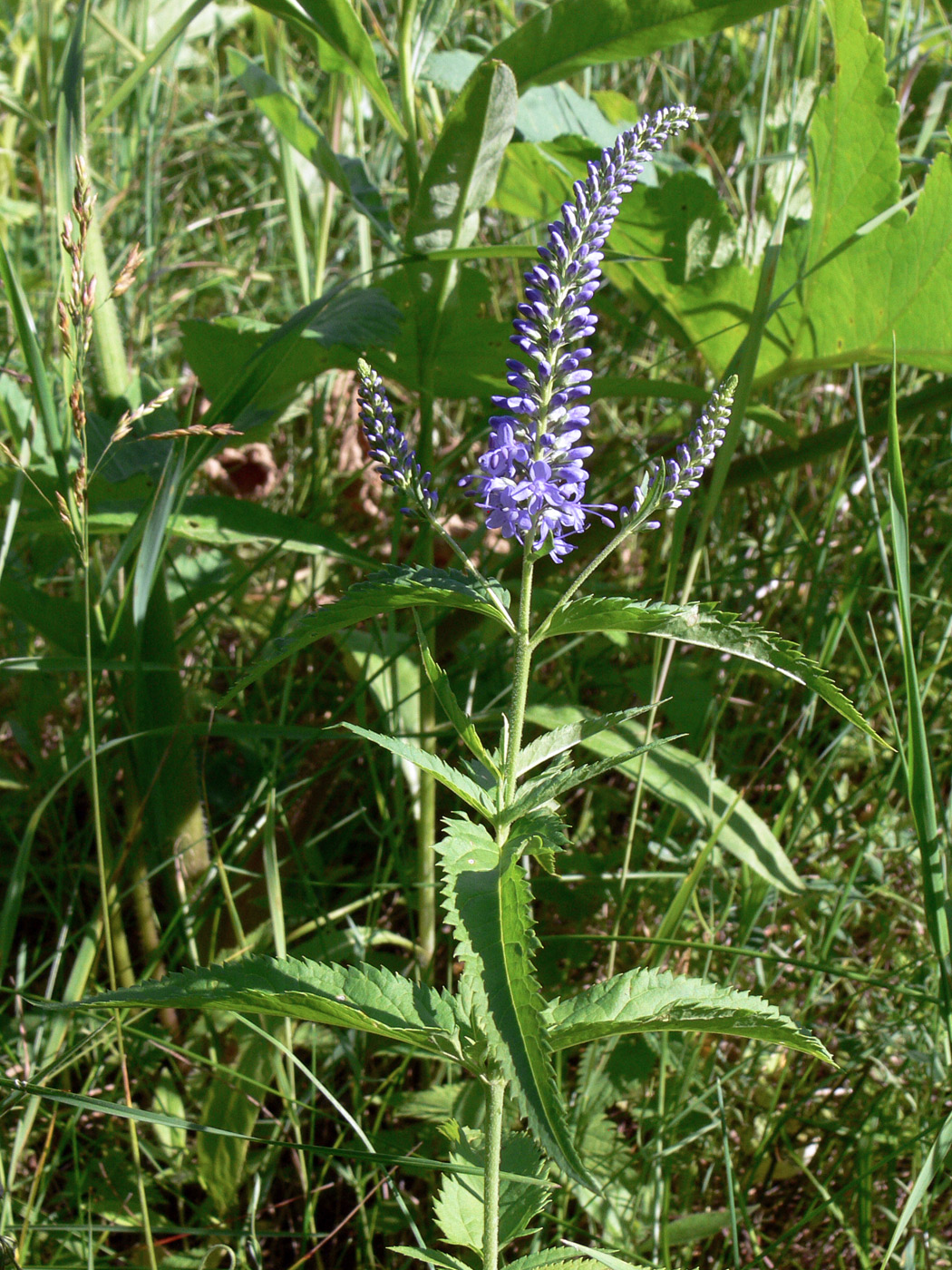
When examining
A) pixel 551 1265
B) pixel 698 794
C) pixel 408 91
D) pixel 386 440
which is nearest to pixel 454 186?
pixel 408 91

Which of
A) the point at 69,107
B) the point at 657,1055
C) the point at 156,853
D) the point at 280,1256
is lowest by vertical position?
the point at 280,1256

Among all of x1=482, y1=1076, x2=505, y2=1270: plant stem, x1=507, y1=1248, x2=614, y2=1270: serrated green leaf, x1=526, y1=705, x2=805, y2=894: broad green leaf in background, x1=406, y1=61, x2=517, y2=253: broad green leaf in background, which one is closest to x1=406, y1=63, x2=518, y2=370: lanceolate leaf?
x1=406, y1=61, x2=517, y2=253: broad green leaf in background

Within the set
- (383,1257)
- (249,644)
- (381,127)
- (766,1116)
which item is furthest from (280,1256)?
(381,127)

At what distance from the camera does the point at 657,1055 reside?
171cm

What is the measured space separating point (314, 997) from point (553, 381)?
0.66m

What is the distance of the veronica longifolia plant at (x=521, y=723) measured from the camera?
0.97 m

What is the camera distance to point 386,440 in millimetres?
1133

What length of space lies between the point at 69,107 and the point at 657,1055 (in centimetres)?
173

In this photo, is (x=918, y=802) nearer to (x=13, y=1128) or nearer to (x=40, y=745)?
(x=13, y=1128)

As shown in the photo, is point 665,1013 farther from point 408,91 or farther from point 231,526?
point 408,91

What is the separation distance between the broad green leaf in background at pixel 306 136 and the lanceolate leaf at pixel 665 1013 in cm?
123

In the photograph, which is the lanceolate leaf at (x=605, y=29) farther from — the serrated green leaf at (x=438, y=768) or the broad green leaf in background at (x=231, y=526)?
the serrated green leaf at (x=438, y=768)

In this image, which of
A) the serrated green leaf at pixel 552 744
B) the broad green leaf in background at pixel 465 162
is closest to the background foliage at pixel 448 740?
the broad green leaf in background at pixel 465 162

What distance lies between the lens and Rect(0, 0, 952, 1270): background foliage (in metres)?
1.50
